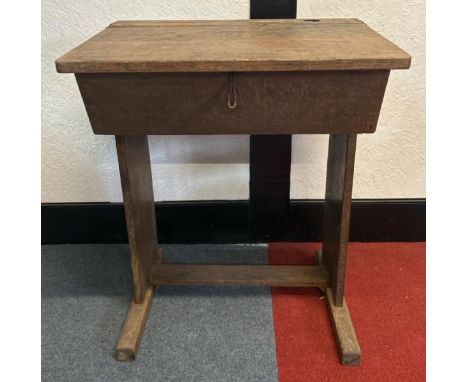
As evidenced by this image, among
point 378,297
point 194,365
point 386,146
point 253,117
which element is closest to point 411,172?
point 386,146

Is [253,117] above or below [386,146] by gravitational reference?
above

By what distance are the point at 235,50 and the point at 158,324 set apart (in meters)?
0.98

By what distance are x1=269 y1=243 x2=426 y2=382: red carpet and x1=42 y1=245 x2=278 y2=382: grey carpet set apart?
62 mm

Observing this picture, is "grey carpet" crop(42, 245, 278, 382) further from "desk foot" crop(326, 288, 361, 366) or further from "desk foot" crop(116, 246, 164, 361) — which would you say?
"desk foot" crop(326, 288, 361, 366)

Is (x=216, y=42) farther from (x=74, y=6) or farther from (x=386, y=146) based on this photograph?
(x=386, y=146)

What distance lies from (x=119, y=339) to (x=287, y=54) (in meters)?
1.03

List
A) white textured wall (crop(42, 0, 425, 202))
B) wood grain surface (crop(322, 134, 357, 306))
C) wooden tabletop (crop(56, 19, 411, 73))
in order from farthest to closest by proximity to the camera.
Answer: white textured wall (crop(42, 0, 425, 202)), wood grain surface (crop(322, 134, 357, 306)), wooden tabletop (crop(56, 19, 411, 73))

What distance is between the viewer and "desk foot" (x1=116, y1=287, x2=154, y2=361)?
1571 millimetres

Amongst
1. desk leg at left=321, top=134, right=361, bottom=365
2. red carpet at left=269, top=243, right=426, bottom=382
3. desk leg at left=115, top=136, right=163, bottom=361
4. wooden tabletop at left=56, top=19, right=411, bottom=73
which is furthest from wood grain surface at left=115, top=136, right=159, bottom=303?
desk leg at left=321, top=134, right=361, bottom=365

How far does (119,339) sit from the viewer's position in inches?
63.2

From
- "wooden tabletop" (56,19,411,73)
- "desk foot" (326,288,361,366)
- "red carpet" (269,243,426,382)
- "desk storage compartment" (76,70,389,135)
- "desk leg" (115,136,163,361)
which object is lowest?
"red carpet" (269,243,426,382)

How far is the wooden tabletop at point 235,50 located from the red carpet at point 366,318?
35.7 inches

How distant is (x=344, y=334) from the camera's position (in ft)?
5.30

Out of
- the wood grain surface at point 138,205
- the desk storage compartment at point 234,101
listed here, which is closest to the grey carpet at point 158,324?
the wood grain surface at point 138,205
